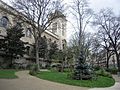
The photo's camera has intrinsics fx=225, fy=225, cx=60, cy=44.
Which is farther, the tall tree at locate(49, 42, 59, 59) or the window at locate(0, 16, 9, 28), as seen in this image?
the tall tree at locate(49, 42, 59, 59)

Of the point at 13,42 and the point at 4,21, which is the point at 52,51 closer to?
the point at 4,21

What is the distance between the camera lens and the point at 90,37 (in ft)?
192

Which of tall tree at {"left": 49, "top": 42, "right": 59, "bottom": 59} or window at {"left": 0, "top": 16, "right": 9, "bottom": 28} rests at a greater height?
window at {"left": 0, "top": 16, "right": 9, "bottom": 28}

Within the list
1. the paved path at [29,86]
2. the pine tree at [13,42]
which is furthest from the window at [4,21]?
the paved path at [29,86]

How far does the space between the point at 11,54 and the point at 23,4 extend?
12.5 meters

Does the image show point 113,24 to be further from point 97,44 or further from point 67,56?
point 67,56

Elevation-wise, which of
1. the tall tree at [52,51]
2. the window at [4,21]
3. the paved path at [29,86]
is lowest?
the paved path at [29,86]

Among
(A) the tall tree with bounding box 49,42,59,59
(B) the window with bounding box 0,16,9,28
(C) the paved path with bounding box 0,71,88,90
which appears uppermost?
(B) the window with bounding box 0,16,9,28

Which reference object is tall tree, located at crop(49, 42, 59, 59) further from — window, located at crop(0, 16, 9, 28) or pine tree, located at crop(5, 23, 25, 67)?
pine tree, located at crop(5, 23, 25, 67)

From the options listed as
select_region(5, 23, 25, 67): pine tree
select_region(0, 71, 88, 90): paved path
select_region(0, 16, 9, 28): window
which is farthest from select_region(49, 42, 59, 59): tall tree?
select_region(0, 71, 88, 90): paved path

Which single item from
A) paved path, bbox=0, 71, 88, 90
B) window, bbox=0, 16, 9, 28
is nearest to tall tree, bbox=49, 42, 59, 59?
window, bbox=0, 16, 9, 28

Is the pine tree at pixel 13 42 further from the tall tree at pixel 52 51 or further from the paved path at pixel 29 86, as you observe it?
the paved path at pixel 29 86

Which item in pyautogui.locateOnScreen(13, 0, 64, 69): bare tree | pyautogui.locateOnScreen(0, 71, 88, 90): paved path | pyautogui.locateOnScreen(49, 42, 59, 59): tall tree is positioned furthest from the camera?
pyautogui.locateOnScreen(49, 42, 59, 59): tall tree

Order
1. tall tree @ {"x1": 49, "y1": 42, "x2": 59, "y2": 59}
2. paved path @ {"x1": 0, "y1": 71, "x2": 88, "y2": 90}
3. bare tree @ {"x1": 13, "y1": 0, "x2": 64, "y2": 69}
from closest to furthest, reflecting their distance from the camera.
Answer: paved path @ {"x1": 0, "y1": 71, "x2": 88, "y2": 90}
bare tree @ {"x1": 13, "y1": 0, "x2": 64, "y2": 69}
tall tree @ {"x1": 49, "y1": 42, "x2": 59, "y2": 59}
